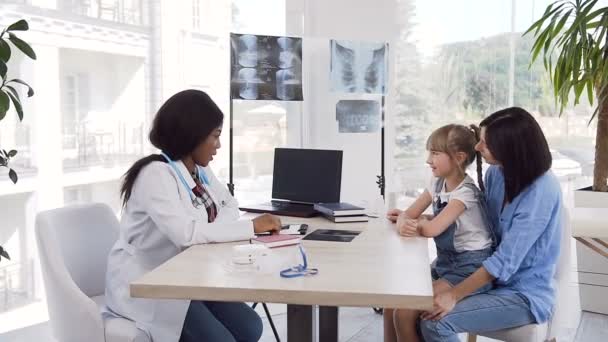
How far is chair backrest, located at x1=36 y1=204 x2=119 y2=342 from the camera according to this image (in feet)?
6.38

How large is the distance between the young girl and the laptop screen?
1.97ft

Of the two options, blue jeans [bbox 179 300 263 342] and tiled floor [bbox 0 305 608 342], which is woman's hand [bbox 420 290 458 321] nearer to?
blue jeans [bbox 179 300 263 342]

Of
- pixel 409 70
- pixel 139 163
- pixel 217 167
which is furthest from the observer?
pixel 409 70

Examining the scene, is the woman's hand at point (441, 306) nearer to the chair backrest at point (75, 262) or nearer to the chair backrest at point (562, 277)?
the chair backrest at point (562, 277)

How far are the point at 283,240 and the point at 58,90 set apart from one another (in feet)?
5.22

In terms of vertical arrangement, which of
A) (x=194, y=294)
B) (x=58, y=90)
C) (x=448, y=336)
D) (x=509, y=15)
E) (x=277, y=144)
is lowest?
(x=448, y=336)

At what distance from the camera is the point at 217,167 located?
3.88m

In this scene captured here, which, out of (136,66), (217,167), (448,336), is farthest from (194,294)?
(217,167)

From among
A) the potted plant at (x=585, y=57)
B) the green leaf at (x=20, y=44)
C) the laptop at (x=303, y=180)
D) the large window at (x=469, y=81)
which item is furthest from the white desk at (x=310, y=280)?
the large window at (x=469, y=81)

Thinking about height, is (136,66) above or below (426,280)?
above

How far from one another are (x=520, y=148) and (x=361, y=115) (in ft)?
6.68

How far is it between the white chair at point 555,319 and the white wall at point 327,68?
1.92m

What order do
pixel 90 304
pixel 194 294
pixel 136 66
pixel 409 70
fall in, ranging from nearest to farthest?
pixel 194 294, pixel 90 304, pixel 136 66, pixel 409 70

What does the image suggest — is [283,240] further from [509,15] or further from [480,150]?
[509,15]
